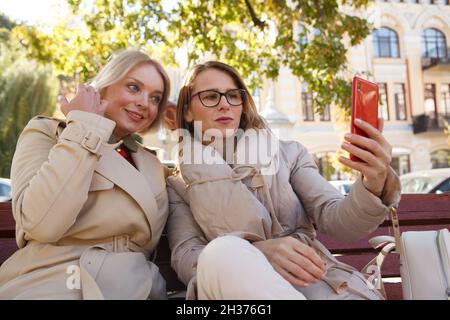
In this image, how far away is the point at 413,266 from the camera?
190 centimetres

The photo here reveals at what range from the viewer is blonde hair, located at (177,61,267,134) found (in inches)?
100.0

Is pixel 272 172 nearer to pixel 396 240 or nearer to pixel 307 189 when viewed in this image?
pixel 307 189

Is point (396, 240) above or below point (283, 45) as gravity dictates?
below

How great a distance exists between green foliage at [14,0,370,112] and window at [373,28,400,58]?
18.6 metres

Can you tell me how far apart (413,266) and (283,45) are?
21.5ft

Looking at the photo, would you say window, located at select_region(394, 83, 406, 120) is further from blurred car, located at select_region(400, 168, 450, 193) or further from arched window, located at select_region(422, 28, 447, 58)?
blurred car, located at select_region(400, 168, 450, 193)

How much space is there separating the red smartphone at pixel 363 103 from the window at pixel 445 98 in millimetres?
26214

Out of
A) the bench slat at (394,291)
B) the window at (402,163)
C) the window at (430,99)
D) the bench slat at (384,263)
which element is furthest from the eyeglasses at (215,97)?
the window at (430,99)

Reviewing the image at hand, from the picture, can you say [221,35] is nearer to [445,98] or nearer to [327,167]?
[327,167]

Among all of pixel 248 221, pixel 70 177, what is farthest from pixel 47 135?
pixel 248 221

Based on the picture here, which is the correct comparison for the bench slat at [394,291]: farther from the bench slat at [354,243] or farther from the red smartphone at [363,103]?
the red smartphone at [363,103]

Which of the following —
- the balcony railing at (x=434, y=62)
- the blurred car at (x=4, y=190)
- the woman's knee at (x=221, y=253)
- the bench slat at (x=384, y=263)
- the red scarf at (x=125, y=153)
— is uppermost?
A: the balcony railing at (x=434, y=62)

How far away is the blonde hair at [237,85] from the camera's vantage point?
2.54m

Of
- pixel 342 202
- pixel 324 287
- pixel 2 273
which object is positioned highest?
pixel 342 202
